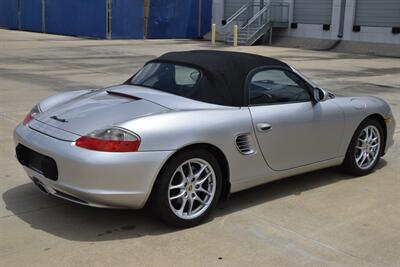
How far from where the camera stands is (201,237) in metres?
4.05

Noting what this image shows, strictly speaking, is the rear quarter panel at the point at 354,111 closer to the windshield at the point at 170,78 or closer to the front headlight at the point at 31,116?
the windshield at the point at 170,78

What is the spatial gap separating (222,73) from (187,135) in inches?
33.2

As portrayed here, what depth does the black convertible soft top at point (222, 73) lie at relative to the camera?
4.54m

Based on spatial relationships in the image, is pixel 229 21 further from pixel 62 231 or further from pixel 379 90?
pixel 62 231

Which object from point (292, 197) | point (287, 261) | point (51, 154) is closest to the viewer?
point (287, 261)

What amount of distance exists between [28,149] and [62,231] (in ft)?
2.34

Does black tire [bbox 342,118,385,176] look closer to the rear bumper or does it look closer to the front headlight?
the rear bumper

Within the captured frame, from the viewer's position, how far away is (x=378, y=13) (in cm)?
2789

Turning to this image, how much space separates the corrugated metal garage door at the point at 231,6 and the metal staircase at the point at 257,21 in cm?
123

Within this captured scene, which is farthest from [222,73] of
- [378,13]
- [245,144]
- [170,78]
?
[378,13]

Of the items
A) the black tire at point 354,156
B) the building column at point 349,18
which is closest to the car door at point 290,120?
the black tire at point 354,156

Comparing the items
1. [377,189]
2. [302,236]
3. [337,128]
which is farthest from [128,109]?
[377,189]

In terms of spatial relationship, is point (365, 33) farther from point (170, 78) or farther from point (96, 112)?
point (96, 112)

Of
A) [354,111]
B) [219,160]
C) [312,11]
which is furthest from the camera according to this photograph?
[312,11]
